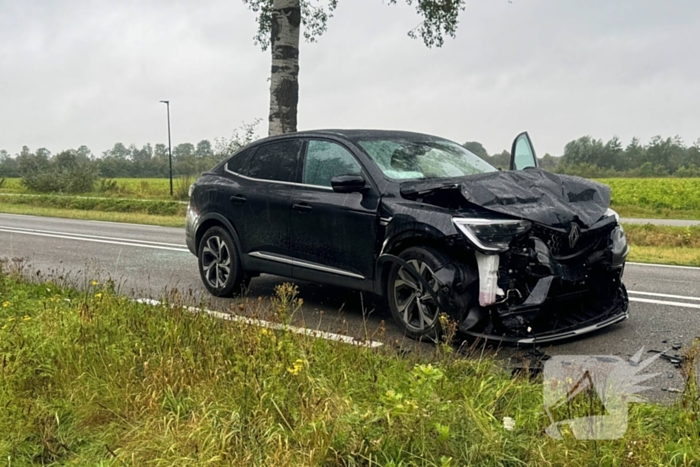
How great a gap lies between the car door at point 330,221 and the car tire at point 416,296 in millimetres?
349

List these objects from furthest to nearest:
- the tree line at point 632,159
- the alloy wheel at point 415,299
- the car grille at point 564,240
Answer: the tree line at point 632,159, the alloy wheel at point 415,299, the car grille at point 564,240

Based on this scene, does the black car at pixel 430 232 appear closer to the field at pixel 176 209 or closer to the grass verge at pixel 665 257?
the grass verge at pixel 665 257

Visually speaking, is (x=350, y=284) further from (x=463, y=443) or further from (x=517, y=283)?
(x=463, y=443)

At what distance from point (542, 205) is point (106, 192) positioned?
1451 inches

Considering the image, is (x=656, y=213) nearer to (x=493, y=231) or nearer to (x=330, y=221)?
(x=330, y=221)

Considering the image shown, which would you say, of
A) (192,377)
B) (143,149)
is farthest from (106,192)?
(143,149)

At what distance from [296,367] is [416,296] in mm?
1764

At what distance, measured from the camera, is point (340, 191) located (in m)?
5.85

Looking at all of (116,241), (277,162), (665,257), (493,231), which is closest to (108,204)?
(116,241)

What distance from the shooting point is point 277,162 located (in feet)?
22.6

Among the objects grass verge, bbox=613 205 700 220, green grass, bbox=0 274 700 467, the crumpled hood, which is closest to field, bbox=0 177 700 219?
grass verge, bbox=613 205 700 220

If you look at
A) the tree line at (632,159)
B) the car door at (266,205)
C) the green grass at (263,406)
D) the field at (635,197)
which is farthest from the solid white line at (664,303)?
the tree line at (632,159)
